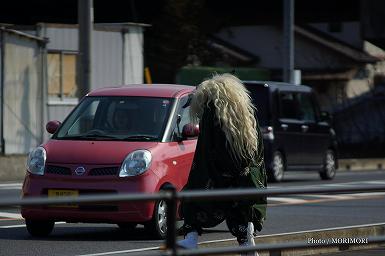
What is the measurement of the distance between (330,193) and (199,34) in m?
31.4

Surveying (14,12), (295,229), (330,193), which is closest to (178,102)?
(295,229)

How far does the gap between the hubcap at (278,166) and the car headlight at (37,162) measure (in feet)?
35.5

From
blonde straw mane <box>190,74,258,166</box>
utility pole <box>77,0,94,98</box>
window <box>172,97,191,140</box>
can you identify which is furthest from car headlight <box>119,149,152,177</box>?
utility pole <box>77,0,94,98</box>

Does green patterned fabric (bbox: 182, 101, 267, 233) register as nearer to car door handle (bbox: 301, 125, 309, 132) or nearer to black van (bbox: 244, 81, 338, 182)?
black van (bbox: 244, 81, 338, 182)

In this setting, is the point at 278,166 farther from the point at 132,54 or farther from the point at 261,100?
the point at 132,54

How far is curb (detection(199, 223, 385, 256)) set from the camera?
7.16 metres

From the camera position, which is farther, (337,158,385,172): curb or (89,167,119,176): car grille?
(337,158,385,172): curb

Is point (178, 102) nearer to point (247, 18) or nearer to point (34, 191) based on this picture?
point (34, 191)

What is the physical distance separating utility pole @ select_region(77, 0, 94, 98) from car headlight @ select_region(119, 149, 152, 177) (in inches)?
461

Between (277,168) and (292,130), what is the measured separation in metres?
0.93

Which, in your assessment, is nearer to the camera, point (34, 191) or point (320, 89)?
point (34, 191)

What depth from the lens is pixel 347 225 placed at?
9477 mm

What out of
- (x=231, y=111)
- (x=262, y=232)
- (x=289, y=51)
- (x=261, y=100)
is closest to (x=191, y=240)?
(x=231, y=111)

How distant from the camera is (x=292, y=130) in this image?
73.7 feet
